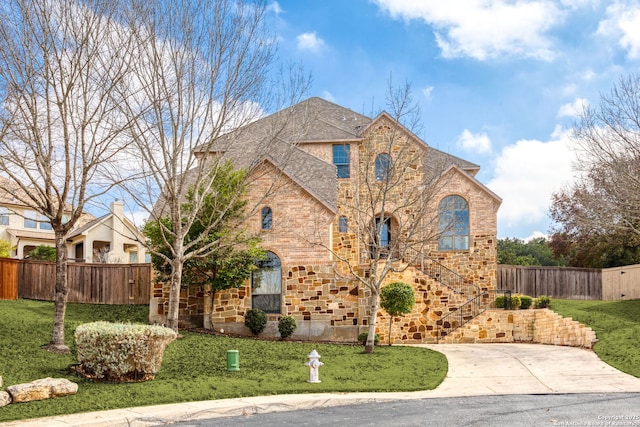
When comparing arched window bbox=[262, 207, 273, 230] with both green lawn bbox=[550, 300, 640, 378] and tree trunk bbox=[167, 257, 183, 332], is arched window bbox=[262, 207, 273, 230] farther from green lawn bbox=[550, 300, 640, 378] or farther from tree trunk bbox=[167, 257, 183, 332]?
green lawn bbox=[550, 300, 640, 378]

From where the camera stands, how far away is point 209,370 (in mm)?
17562

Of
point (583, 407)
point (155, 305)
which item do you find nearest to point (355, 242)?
point (155, 305)

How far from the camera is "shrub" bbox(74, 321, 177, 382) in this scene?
15445 mm

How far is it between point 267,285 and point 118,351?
12.2m

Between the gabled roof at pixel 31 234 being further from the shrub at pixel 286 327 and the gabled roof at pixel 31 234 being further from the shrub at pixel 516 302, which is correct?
the shrub at pixel 516 302

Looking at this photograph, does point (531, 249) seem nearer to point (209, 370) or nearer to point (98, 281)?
point (98, 281)

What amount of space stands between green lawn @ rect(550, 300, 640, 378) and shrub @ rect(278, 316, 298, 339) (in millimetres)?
10540

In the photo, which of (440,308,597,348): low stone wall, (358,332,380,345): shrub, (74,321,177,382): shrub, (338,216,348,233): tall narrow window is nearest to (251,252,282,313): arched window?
(358,332,380,345): shrub

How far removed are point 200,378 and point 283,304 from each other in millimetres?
10951

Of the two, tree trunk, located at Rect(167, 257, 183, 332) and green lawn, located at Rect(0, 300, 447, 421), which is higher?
tree trunk, located at Rect(167, 257, 183, 332)

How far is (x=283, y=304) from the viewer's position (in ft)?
89.2

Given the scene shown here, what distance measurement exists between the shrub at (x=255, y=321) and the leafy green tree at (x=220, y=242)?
1.22 m

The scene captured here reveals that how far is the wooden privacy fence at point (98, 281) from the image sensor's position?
3020cm

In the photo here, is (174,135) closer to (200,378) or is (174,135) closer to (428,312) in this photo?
(200,378)
